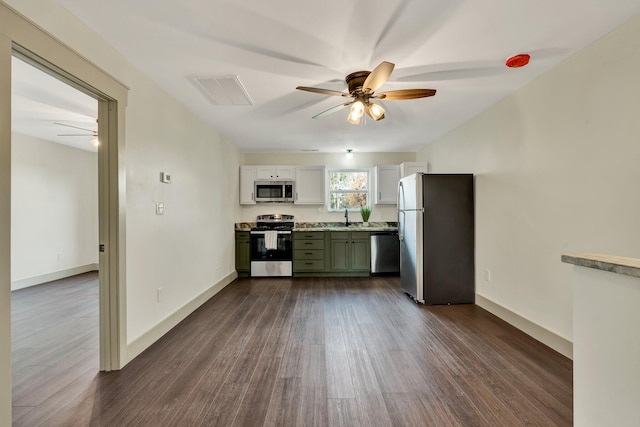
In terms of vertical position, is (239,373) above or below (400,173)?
below

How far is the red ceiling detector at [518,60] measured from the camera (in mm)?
2166

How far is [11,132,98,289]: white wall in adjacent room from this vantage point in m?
4.39

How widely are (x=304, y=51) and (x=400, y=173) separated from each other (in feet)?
12.4

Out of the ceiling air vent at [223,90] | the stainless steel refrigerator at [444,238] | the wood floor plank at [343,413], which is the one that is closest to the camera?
the wood floor plank at [343,413]

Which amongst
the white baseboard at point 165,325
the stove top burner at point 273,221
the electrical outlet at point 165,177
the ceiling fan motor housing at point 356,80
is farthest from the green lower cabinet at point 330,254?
the ceiling fan motor housing at point 356,80

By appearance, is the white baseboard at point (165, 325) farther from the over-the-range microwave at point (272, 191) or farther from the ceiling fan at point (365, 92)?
the ceiling fan at point (365, 92)

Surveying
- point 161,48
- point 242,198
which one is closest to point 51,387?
point 161,48

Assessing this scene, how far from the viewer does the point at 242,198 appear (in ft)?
17.9

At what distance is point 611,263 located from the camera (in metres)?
1.02

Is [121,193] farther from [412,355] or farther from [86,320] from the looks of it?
[412,355]

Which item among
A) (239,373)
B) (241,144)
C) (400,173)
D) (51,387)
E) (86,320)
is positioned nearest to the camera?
(51,387)

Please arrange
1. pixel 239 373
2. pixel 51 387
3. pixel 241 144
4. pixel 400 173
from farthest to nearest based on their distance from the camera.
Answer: pixel 400 173 → pixel 241 144 → pixel 239 373 → pixel 51 387

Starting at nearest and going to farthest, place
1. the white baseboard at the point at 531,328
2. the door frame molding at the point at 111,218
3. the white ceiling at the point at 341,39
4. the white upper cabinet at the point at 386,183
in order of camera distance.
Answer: the white ceiling at the point at 341,39, the door frame molding at the point at 111,218, the white baseboard at the point at 531,328, the white upper cabinet at the point at 386,183

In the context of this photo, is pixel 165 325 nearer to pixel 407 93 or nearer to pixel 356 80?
pixel 356 80
